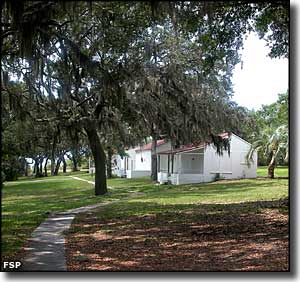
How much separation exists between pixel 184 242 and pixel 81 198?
16.5ft

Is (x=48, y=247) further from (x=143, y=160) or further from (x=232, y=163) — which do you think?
(x=143, y=160)

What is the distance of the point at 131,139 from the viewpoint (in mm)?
10539

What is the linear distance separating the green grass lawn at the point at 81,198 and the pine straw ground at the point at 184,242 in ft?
2.41

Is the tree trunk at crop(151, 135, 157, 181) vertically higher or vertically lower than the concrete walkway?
higher

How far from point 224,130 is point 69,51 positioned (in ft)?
18.7

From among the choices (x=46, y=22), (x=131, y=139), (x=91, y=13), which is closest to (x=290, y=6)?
(x=91, y=13)

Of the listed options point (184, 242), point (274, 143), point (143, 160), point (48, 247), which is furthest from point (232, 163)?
point (48, 247)

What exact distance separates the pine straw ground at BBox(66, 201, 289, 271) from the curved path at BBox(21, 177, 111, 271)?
0.33 ft

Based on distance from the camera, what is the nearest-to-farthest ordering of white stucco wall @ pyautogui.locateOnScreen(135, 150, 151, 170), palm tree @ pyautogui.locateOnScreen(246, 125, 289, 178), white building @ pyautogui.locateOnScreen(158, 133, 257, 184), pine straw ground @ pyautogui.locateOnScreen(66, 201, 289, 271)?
pine straw ground @ pyautogui.locateOnScreen(66, 201, 289, 271) < palm tree @ pyautogui.locateOnScreen(246, 125, 289, 178) < white building @ pyautogui.locateOnScreen(158, 133, 257, 184) < white stucco wall @ pyautogui.locateOnScreen(135, 150, 151, 170)

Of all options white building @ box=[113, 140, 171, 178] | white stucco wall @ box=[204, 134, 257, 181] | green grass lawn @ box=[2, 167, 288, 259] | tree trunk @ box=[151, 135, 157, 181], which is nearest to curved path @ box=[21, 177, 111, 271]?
green grass lawn @ box=[2, 167, 288, 259]

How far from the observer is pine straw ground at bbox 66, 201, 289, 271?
362 centimetres

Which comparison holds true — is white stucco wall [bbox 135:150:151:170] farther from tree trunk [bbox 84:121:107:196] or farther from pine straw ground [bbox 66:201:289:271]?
pine straw ground [bbox 66:201:289:271]

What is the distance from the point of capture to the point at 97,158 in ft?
25.4

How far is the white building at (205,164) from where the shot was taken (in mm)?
10766
